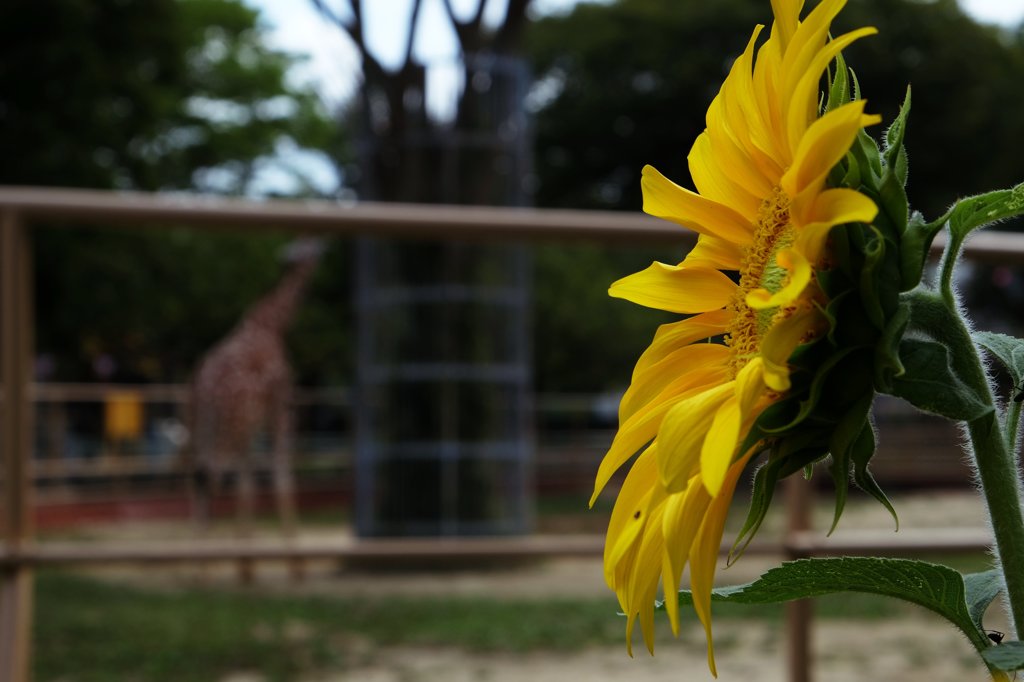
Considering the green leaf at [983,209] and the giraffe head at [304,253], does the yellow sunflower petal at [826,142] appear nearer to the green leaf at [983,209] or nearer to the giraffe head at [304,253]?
the green leaf at [983,209]

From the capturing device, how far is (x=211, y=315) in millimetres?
13992

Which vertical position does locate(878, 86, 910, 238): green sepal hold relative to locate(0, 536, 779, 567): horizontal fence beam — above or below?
above

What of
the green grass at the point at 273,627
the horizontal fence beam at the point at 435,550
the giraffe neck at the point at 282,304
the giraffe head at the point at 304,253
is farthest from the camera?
the giraffe head at the point at 304,253

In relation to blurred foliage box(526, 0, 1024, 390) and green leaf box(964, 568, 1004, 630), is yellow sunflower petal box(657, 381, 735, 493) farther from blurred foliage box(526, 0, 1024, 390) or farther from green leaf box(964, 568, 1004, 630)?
blurred foliage box(526, 0, 1024, 390)

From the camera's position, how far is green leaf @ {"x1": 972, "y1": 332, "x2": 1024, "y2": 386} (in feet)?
1.34

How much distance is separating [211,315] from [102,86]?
3555mm

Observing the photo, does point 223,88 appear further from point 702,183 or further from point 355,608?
point 702,183

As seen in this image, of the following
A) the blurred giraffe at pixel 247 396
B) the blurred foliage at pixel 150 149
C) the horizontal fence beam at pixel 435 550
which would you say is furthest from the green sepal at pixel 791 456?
the blurred foliage at pixel 150 149

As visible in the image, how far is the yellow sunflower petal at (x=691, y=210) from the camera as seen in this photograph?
42 centimetres

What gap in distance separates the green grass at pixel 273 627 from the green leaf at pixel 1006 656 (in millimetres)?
3533

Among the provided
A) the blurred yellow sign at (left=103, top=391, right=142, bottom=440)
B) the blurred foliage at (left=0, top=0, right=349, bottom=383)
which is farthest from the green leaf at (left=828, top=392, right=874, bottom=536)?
the blurred foliage at (left=0, top=0, right=349, bottom=383)

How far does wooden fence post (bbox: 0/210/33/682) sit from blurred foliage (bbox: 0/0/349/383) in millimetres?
10159

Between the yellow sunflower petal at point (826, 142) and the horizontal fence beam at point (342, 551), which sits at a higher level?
the yellow sunflower petal at point (826, 142)

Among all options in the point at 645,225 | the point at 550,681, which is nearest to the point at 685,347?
the point at 645,225
